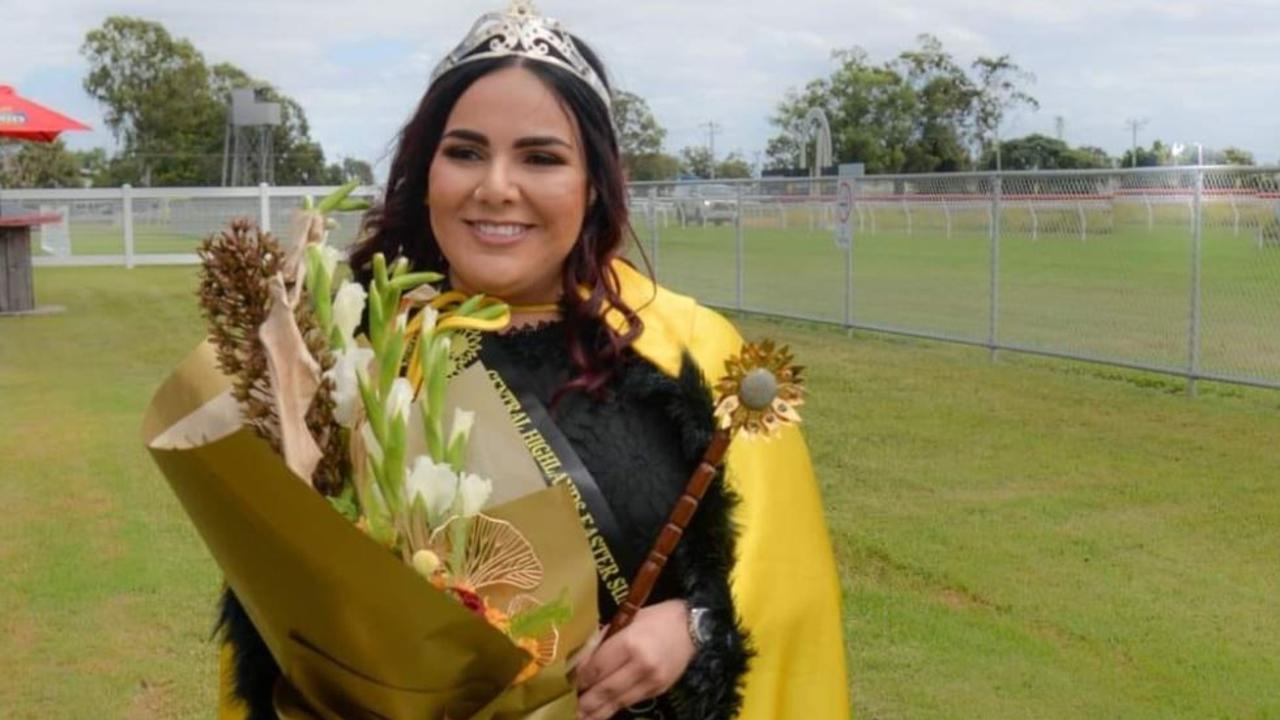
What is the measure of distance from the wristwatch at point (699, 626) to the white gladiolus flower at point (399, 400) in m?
0.49

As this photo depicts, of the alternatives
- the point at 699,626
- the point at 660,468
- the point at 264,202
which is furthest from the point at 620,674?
the point at 264,202

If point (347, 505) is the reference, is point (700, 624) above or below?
below

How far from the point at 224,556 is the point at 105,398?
10.5 m

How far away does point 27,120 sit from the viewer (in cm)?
2039

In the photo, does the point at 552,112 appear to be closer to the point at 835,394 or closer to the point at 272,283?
the point at 272,283

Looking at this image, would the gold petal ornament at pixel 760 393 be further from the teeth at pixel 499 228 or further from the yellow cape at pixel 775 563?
the teeth at pixel 499 228

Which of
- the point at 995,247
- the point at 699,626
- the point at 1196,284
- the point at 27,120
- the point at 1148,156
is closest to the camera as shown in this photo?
the point at 699,626

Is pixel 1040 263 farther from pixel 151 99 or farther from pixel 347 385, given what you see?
pixel 151 99

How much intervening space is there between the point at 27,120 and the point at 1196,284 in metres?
14.8

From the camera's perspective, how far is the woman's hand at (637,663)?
1.98 metres

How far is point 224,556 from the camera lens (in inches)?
69.0

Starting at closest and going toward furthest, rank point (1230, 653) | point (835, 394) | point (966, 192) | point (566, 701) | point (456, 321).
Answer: point (566, 701)
point (456, 321)
point (1230, 653)
point (835, 394)
point (966, 192)

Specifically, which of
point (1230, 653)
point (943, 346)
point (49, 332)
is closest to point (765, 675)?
point (1230, 653)

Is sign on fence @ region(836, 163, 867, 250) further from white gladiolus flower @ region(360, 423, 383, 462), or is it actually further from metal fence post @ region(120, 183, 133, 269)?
metal fence post @ region(120, 183, 133, 269)
